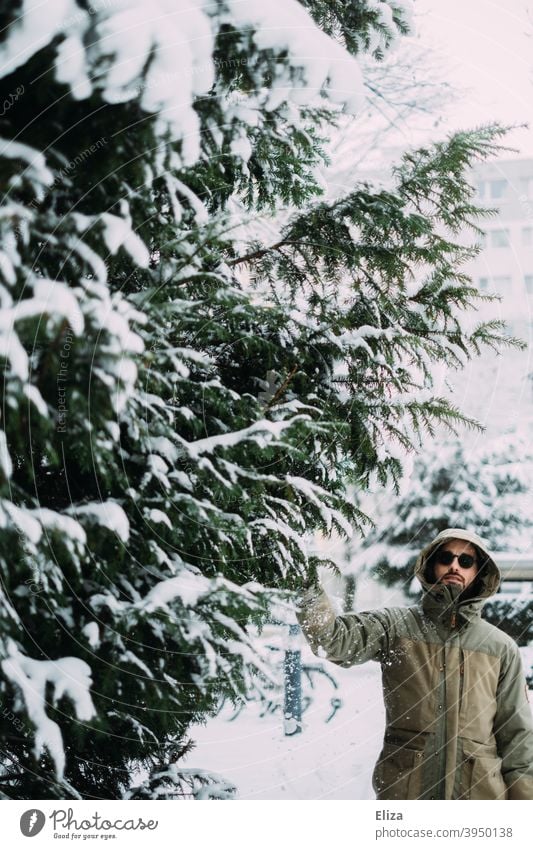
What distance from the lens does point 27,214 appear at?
1157 mm

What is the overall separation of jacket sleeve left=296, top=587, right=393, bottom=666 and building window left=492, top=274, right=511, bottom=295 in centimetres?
71

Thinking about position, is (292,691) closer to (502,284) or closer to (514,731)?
(514,731)

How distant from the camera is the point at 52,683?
1.18 m

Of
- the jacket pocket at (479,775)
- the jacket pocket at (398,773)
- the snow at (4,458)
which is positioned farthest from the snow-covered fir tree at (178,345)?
the jacket pocket at (479,775)

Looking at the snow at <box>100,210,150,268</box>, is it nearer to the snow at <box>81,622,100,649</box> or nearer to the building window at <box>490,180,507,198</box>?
the snow at <box>81,622,100,649</box>

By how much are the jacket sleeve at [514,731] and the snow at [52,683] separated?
0.75 meters

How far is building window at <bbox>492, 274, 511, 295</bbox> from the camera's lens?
4.74 feet

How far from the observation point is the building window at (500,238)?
56.9 inches

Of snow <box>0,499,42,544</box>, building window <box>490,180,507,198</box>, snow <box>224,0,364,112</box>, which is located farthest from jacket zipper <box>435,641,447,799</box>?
snow <box>224,0,364,112</box>

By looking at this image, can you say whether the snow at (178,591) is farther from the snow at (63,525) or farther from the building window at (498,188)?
the building window at (498,188)
